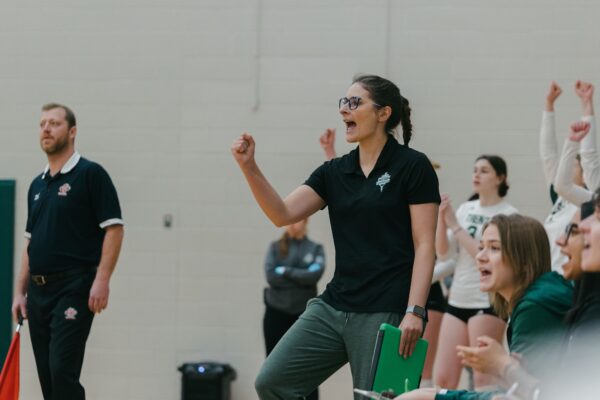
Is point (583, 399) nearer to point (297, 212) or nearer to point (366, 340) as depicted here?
point (366, 340)

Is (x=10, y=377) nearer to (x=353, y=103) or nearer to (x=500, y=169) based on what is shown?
(x=353, y=103)

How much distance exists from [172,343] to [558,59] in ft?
13.2

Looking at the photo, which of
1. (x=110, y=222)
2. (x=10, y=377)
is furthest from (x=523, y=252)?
(x=10, y=377)

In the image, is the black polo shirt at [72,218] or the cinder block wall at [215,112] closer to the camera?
the black polo shirt at [72,218]

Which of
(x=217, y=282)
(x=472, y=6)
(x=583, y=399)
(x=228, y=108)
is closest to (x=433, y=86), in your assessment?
(x=472, y=6)

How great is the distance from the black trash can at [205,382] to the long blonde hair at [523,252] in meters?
4.99

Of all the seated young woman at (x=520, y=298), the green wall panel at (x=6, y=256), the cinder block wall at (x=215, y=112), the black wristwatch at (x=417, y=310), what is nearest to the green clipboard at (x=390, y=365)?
the black wristwatch at (x=417, y=310)

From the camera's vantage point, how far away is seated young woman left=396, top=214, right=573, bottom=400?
3650mm

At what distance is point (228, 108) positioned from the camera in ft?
30.1

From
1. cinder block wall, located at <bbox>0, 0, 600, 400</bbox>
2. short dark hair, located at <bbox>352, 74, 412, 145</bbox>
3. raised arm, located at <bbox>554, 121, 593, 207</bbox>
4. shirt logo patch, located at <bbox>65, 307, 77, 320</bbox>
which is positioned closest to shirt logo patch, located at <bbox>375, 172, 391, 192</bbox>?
short dark hair, located at <bbox>352, 74, 412, 145</bbox>

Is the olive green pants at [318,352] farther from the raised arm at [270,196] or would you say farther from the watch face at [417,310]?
the raised arm at [270,196]

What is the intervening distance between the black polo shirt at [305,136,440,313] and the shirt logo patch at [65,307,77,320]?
7.00 ft

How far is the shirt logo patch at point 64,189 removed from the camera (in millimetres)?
6695

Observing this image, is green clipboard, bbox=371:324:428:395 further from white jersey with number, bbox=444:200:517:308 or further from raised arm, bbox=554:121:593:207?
white jersey with number, bbox=444:200:517:308
